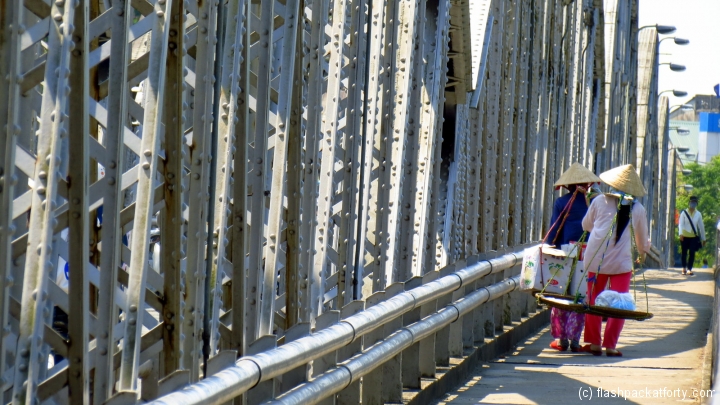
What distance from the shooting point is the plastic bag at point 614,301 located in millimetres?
10133

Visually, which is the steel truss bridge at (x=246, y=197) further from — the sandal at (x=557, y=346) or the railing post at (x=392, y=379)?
the sandal at (x=557, y=346)

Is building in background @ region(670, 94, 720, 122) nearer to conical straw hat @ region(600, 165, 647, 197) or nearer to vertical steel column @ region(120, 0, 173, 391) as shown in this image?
conical straw hat @ region(600, 165, 647, 197)

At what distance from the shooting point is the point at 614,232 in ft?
35.8

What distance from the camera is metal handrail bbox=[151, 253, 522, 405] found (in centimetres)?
453

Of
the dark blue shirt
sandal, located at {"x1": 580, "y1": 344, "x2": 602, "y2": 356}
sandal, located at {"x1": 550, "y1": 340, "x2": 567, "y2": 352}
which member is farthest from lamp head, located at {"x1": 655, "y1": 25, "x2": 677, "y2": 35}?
sandal, located at {"x1": 580, "y1": 344, "x2": 602, "y2": 356}

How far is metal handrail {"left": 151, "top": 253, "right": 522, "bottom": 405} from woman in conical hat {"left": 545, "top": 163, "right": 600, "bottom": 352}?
294 centimetres

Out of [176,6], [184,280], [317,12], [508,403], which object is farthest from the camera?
[508,403]

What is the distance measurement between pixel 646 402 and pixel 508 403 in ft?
3.04

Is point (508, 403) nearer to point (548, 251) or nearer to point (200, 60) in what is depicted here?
point (548, 251)

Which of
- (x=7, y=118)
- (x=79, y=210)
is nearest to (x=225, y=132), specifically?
(x=79, y=210)

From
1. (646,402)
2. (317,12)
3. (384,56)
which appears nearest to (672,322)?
(646,402)

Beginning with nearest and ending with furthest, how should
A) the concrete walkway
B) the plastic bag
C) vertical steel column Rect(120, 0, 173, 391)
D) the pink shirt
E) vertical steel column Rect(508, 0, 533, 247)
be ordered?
vertical steel column Rect(120, 0, 173, 391), the concrete walkway, the plastic bag, the pink shirt, vertical steel column Rect(508, 0, 533, 247)

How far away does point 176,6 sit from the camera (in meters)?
4.73

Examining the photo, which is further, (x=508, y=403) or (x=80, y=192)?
(x=508, y=403)
